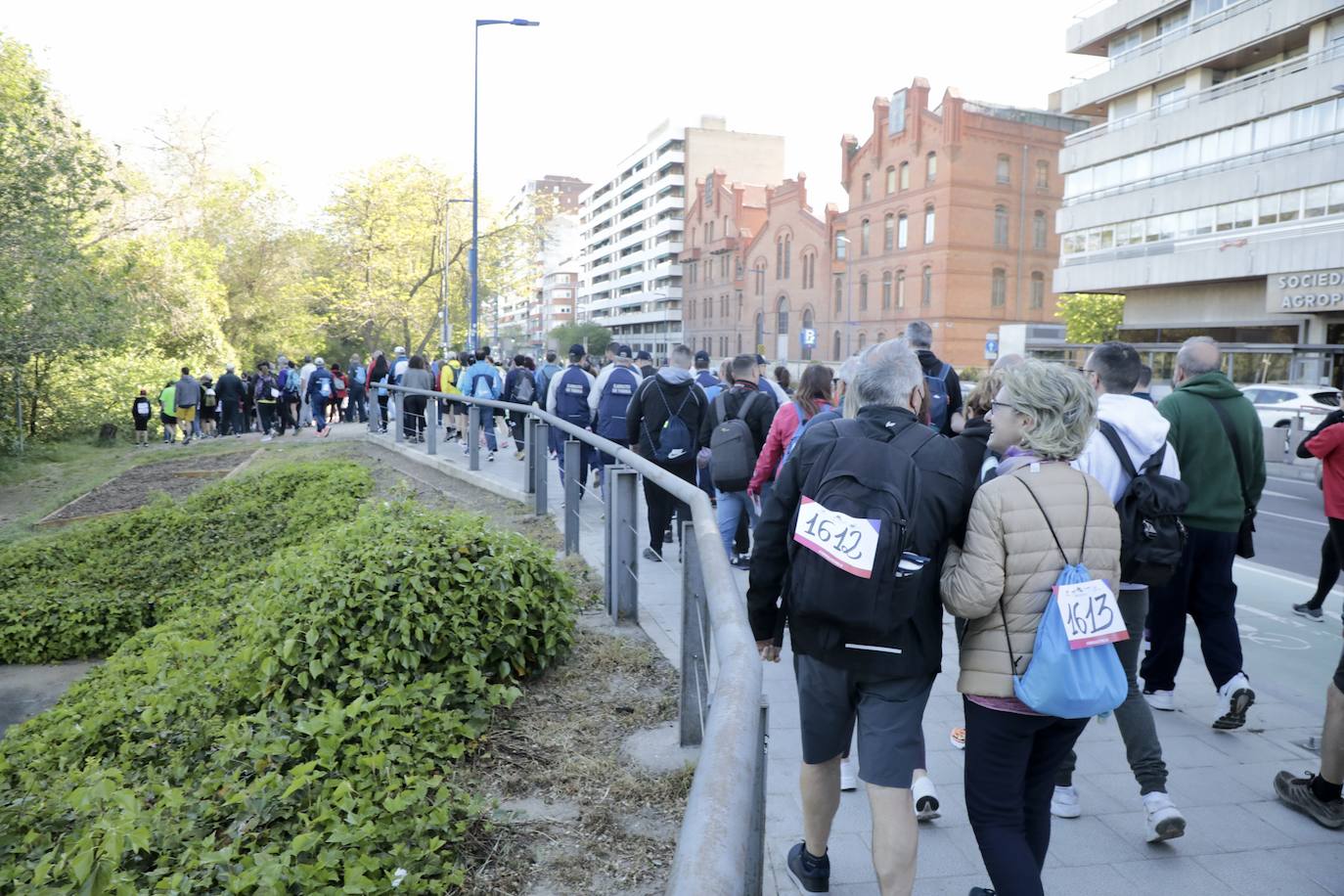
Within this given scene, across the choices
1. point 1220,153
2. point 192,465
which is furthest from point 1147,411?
point 1220,153

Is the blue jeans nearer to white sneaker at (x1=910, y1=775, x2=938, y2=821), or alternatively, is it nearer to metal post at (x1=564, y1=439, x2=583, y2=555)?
metal post at (x1=564, y1=439, x2=583, y2=555)

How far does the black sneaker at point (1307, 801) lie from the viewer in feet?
13.0

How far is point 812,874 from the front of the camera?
3.38 metres

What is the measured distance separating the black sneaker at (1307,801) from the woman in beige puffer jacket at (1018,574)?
5.81 feet

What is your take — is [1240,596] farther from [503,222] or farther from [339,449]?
[503,222]

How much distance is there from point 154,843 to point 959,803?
10.3 ft

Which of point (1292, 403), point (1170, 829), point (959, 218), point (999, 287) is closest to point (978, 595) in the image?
point (1170, 829)

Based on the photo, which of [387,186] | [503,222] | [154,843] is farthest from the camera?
[503,222]

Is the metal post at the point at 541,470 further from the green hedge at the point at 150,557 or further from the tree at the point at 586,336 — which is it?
the tree at the point at 586,336

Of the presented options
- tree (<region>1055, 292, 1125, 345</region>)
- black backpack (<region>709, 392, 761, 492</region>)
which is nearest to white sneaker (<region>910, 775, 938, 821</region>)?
black backpack (<region>709, 392, 761, 492</region>)

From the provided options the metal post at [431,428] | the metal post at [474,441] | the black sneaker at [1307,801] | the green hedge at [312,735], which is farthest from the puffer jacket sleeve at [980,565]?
the metal post at [431,428]

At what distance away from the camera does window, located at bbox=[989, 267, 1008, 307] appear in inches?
2263

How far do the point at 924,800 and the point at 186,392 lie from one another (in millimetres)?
23066

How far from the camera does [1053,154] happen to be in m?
59.5
